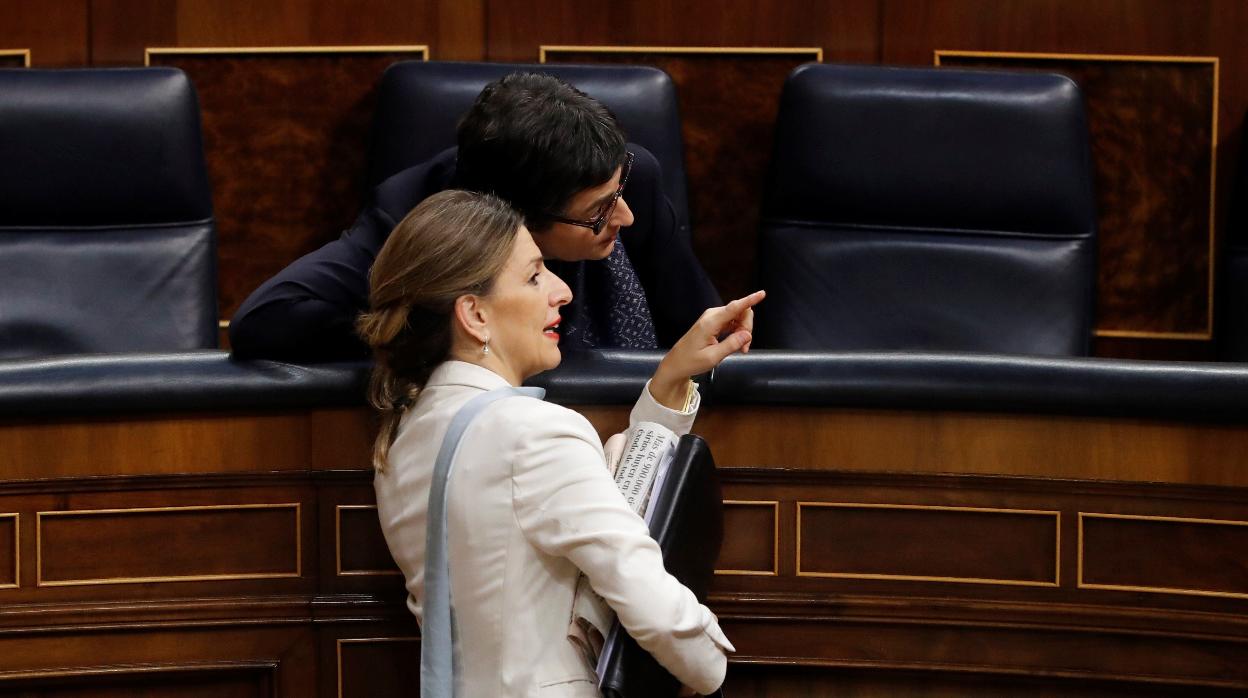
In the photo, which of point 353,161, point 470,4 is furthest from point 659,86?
point 353,161

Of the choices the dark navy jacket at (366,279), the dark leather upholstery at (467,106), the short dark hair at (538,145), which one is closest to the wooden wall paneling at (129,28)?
the dark leather upholstery at (467,106)

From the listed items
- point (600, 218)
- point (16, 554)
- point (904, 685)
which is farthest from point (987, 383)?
point (16, 554)

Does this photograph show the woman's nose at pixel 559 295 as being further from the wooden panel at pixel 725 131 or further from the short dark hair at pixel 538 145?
the wooden panel at pixel 725 131

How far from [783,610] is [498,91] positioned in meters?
0.58

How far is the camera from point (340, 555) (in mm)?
1194

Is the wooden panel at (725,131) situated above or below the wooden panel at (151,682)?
above

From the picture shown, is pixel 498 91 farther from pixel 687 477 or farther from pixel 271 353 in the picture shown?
pixel 687 477

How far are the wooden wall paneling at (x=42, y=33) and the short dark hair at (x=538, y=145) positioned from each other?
940 millimetres

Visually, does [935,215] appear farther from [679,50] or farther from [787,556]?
[787,556]

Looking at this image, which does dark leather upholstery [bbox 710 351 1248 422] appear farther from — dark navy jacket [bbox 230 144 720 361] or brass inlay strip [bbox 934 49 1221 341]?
brass inlay strip [bbox 934 49 1221 341]

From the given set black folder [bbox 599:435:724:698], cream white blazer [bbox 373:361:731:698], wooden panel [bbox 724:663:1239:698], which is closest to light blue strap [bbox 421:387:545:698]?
cream white blazer [bbox 373:361:731:698]

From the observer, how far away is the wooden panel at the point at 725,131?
2041mm

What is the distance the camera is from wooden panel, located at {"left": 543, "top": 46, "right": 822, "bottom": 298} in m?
2.04

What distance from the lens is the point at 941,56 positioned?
Result: 6.70 feet
